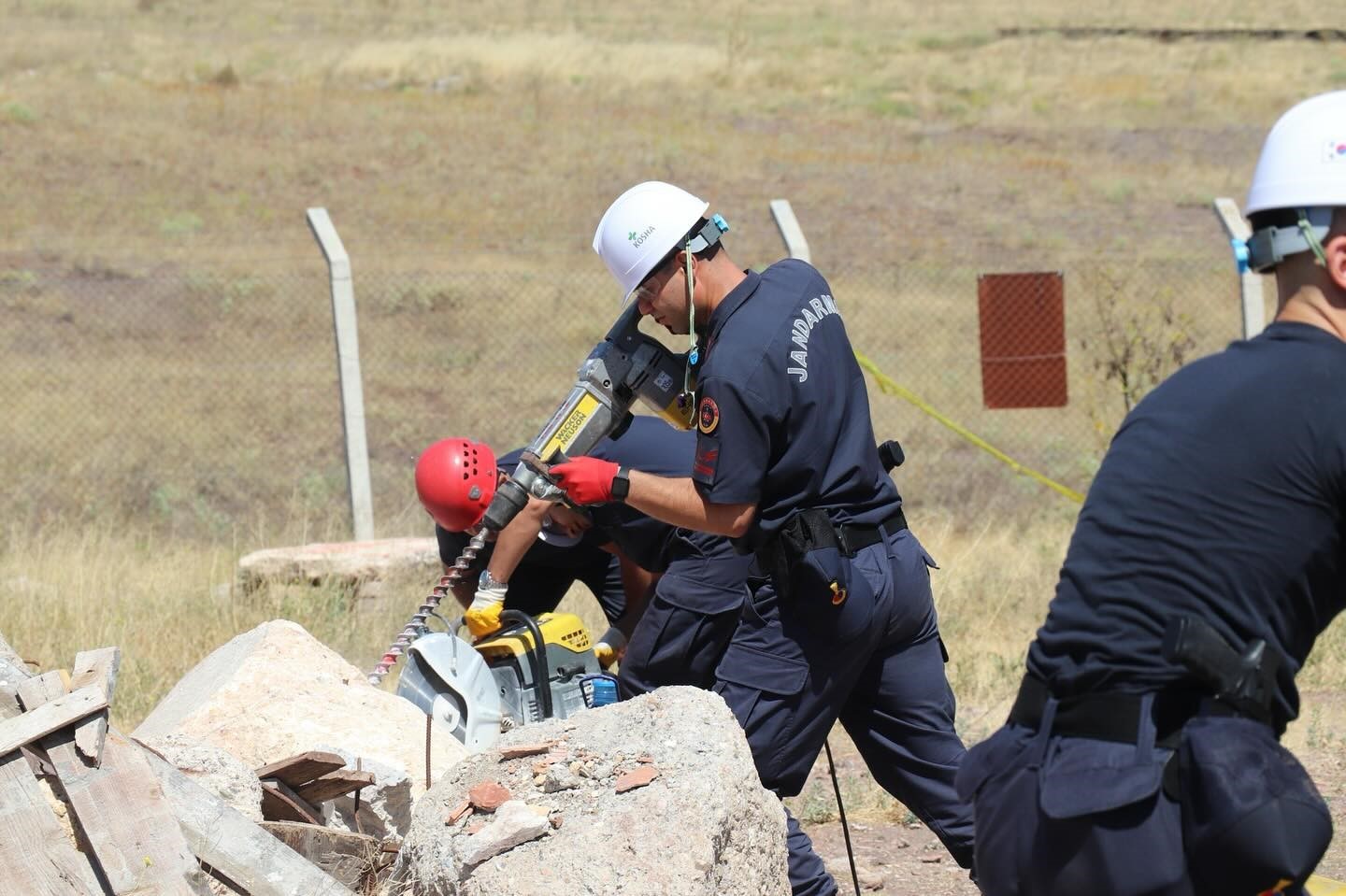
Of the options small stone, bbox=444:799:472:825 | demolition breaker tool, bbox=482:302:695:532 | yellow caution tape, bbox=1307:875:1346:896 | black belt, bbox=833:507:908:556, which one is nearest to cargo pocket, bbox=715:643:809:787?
black belt, bbox=833:507:908:556

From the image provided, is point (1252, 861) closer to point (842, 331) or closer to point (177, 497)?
point (842, 331)

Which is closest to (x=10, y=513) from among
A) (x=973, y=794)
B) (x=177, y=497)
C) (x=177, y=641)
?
(x=177, y=497)

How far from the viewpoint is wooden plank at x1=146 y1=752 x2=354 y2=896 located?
374 cm

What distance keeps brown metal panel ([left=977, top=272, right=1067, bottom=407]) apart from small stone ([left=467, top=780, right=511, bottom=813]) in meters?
6.48

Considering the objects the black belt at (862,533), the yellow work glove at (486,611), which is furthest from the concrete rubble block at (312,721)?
the black belt at (862,533)

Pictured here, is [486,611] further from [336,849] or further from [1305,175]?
[1305,175]

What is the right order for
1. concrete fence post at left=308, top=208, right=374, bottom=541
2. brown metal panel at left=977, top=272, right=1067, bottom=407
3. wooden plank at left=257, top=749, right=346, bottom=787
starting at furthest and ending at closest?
brown metal panel at left=977, top=272, right=1067, bottom=407, concrete fence post at left=308, top=208, right=374, bottom=541, wooden plank at left=257, top=749, right=346, bottom=787

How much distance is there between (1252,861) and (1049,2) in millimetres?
50430

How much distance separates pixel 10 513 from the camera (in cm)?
1086

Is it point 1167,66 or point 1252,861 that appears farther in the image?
point 1167,66

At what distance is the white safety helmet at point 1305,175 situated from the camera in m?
2.22

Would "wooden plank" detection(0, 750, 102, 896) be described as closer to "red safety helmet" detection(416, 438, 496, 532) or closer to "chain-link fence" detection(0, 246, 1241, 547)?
"red safety helmet" detection(416, 438, 496, 532)

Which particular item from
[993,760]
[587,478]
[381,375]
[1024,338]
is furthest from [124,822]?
[381,375]

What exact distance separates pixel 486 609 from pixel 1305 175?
318 cm
